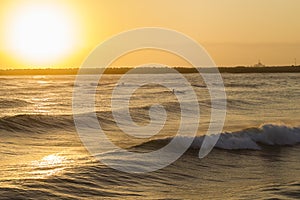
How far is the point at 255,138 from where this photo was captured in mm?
19375

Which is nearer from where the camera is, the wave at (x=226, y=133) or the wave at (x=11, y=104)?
the wave at (x=226, y=133)

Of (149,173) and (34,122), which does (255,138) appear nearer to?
(149,173)

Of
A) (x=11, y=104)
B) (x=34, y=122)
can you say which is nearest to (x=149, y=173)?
(x=34, y=122)

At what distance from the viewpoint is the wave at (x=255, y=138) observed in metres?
17.9

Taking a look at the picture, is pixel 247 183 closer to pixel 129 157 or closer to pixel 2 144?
pixel 129 157

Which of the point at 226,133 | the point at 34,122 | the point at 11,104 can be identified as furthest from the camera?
the point at 11,104

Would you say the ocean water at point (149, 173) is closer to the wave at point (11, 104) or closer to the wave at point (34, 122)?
the wave at point (34, 122)

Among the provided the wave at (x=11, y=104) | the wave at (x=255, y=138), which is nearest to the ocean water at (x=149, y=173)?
the wave at (x=255, y=138)

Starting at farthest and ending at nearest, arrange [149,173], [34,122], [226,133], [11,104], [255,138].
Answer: [11,104], [34,122], [255,138], [226,133], [149,173]

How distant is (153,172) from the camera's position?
1277 cm

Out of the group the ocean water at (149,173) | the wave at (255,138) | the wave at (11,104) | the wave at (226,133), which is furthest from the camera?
the wave at (11,104)

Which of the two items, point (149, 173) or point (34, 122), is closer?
point (149, 173)

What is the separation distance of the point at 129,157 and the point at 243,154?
4.15 meters

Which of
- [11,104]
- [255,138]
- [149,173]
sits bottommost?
[149,173]
